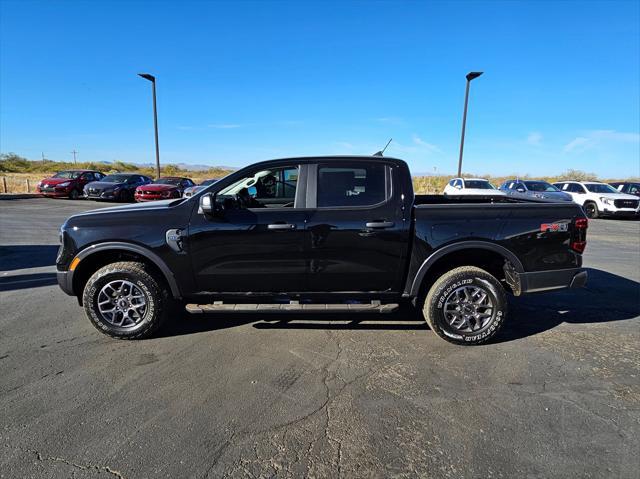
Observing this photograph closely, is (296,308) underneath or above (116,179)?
underneath

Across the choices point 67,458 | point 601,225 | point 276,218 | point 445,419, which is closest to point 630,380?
point 445,419

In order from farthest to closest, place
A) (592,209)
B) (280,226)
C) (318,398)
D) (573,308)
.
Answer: (592,209)
(573,308)
(280,226)
(318,398)

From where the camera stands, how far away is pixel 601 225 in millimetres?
15188

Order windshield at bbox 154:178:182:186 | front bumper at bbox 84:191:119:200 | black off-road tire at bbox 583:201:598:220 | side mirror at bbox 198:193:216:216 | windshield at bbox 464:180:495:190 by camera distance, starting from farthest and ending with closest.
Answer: windshield at bbox 154:178:182:186
front bumper at bbox 84:191:119:200
windshield at bbox 464:180:495:190
black off-road tire at bbox 583:201:598:220
side mirror at bbox 198:193:216:216

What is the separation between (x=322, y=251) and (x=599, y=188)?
2031 cm

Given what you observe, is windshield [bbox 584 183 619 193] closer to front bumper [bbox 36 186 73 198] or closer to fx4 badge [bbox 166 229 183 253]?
fx4 badge [bbox 166 229 183 253]

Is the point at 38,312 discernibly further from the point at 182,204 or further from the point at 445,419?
the point at 445,419

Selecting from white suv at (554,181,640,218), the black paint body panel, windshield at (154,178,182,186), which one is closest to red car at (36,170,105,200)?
windshield at (154,178,182,186)

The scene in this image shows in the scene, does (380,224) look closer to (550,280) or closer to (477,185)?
(550,280)

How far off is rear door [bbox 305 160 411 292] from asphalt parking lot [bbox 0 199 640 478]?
68 centimetres

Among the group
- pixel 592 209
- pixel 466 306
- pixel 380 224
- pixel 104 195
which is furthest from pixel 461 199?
pixel 104 195

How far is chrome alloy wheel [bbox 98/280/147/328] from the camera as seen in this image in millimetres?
3889

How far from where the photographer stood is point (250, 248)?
380 centimetres

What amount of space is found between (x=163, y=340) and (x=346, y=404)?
2.14 meters
